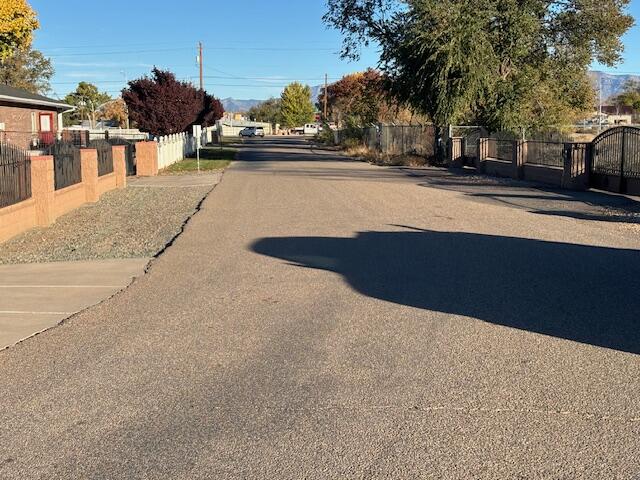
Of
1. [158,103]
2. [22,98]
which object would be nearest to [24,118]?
[22,98]

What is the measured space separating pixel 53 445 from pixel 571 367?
3991mm

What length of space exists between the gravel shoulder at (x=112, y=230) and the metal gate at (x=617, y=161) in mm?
11737

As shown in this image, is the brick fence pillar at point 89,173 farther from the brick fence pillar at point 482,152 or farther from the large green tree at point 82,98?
the large green tree at point 82,98

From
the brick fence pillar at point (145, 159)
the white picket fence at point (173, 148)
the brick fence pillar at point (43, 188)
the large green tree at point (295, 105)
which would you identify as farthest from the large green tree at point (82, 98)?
the brick fence pillar at point (43, 188)

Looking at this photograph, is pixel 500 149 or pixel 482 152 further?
pixel 482 152

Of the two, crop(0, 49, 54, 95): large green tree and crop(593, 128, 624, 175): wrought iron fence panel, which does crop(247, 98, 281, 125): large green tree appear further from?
crop(593, 128, 624, 175): wrought iron fence panel

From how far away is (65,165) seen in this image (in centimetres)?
2048

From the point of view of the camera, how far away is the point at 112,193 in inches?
1011

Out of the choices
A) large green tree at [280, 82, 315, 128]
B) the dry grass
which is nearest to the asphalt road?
the dry grass

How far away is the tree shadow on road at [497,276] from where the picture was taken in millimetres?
7520

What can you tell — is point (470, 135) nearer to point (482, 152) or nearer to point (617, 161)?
point (482, 152)

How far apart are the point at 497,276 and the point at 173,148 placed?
3497 cm

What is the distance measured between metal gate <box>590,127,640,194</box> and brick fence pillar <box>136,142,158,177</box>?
20419mm

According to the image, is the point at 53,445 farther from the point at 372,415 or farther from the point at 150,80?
the point at 150,80
